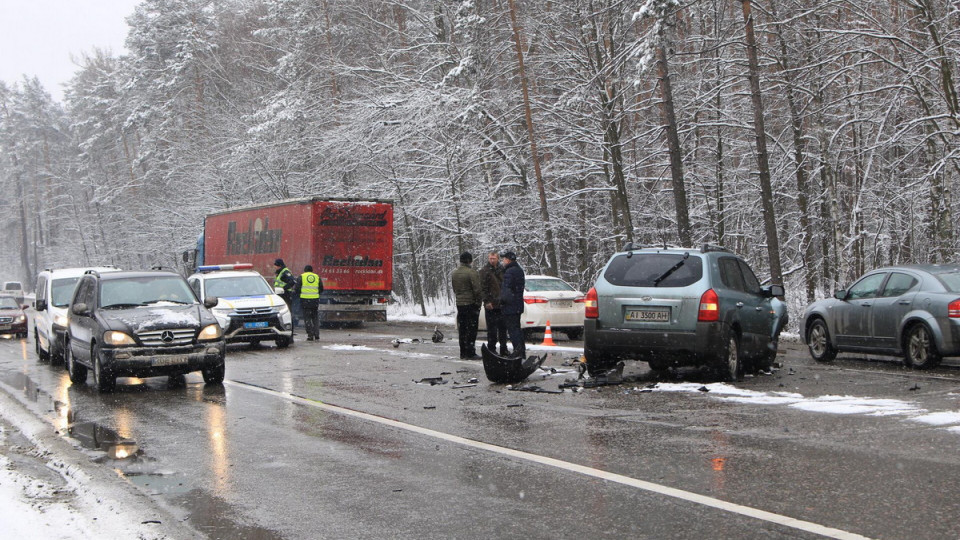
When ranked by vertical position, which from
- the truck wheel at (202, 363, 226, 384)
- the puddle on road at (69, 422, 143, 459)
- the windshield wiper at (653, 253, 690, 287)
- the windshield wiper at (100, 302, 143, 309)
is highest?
the windshield wiper at (653, 253, 690, 287)

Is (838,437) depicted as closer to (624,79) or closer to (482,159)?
(624,79)

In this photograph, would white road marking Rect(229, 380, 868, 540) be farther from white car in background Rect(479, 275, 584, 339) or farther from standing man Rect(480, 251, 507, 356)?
white car in background Rect(479, 275, 584, 339)

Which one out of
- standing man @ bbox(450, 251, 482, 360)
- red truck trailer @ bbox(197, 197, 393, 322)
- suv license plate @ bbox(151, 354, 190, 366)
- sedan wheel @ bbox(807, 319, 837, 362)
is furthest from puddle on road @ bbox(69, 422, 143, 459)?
Result: red truck trailer @ bbox(197, 197, 393, 322)

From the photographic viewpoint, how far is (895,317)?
13914 mm

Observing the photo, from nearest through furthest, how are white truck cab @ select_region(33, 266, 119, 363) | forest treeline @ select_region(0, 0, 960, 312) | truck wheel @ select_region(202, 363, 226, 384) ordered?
1. truck wheel @ select_region(202, 363, 226, 384)
2. white truck cab @ select_region(33, 266, 119, 363)
3. forest treeline @ select_region(0, 0, 960, 312)

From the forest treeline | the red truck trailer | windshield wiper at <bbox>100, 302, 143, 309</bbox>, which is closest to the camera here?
windshield wiper at <bbox>100, 302, 143, 309</bbox>

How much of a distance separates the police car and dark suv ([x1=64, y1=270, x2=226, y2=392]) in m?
4.59

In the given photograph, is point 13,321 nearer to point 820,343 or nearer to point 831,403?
point 820,343

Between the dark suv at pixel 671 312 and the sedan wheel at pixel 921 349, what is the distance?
8.34 ft

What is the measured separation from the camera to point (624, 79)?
2720cm

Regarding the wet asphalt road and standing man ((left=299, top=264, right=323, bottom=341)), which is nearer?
the wet asphalt road

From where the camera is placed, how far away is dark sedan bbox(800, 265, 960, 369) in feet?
42.8

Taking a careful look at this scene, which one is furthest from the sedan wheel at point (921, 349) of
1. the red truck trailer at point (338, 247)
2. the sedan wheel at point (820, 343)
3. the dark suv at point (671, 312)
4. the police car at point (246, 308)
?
the red truck trailer at point (338, 247)

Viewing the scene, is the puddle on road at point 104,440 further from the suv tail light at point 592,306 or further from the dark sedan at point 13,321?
the dark sedan at point 13,321
